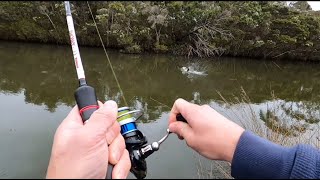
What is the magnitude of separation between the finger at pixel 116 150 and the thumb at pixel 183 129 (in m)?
0.20

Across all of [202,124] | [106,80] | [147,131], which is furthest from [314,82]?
[202,124]

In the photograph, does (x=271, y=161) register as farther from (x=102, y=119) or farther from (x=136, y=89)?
(x=136, y=89)

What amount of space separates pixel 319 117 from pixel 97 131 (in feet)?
26.1

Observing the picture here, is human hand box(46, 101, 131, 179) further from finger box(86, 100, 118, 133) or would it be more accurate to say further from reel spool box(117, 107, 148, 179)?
→ reel spool box(117, 107, 148, 179)

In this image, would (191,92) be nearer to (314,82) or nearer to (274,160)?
(314,82)

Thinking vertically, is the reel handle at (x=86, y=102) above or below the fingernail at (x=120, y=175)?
above

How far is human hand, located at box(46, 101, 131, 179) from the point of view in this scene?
90 cm

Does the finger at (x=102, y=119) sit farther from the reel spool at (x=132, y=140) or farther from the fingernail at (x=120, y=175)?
the reel spool at (x=132, y=140)

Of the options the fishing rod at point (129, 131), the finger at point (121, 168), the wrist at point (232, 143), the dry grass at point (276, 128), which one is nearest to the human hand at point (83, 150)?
the finger at point (121, 168)

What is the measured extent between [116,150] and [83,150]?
0.25 metres

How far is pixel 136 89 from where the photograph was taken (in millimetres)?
9875

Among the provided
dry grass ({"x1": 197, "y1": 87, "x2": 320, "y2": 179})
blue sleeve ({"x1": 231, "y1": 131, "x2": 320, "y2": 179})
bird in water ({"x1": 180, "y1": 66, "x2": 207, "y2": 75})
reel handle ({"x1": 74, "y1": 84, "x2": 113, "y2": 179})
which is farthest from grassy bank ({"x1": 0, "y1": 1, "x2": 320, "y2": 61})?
blue sleeve ({"x1": 231, "y1": 131, "x2": 320, "y2": 179})

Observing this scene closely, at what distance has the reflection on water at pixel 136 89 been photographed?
5.51 m

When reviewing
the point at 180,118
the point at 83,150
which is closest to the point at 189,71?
the point at 180,118
